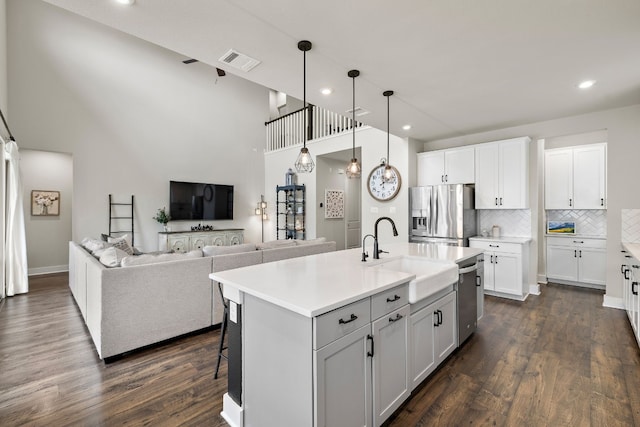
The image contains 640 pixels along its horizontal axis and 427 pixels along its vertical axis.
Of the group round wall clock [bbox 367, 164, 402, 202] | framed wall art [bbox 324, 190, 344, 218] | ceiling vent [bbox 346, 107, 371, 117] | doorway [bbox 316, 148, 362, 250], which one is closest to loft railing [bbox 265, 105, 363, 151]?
doorway [bbox 316, 148, 362, 250]

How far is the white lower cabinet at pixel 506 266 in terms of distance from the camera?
417cm

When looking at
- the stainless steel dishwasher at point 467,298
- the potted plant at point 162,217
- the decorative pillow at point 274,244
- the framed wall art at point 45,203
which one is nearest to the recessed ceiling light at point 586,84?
the stainless steel dishwasher at point 467,298

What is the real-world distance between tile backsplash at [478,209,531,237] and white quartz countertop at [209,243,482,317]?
292cm

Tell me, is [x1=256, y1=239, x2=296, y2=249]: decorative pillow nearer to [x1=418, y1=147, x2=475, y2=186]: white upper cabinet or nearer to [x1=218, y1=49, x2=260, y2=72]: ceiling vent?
[x1=218, y1=49, x2=260, y2=72]: ceiling vent

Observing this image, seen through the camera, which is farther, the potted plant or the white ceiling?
the potted plant

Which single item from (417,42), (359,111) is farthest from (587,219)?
(417,42)

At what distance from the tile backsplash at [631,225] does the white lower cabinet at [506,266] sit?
105cm

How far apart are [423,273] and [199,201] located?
6405 millimetres

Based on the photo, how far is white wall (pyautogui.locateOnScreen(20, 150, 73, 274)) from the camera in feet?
19.6

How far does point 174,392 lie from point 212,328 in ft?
3.64

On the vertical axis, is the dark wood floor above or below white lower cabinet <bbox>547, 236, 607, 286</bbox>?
below

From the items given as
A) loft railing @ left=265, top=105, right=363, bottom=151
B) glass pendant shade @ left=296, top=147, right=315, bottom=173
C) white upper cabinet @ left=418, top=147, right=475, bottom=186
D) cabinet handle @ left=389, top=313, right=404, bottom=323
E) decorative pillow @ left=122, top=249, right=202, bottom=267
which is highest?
loft railing @ left=265, top=105, right=363, bottom=151

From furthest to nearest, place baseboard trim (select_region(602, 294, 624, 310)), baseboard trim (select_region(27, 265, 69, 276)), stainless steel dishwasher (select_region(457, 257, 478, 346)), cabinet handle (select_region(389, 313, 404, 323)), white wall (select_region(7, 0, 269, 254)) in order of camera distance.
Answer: baseboard trim (select_region(27, 265, 69, 276)), white wall (select_region(7, 0, 269, 254)), baseboard trim (select_region(602, 294, 624, 310)), stainless steel dishwasher (select_region(457, 257, 478, 346)), cabinet handle (select_region(389, 313, 404, 323))

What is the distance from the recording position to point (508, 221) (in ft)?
15.9
